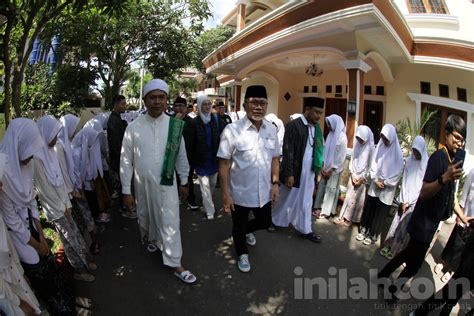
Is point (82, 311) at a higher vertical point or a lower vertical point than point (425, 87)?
lower

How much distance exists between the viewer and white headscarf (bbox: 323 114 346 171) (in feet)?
15.4

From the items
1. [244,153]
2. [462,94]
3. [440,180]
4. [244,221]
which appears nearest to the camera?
[440,180]

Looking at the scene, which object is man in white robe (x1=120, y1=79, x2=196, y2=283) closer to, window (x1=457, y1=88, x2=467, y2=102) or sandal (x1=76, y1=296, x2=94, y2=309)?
sandal (x1=76, y1=296, x2=94, y2=309)

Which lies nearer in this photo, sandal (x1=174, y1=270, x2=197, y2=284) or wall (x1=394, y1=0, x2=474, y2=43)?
sandal (x1=174, y1=270, x2=197, y2=284)

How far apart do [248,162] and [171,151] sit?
0.78m

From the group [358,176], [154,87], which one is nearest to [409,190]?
[358,176]

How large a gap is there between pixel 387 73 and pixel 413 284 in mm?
6849

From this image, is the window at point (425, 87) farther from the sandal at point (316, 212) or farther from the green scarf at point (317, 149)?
the green scarf at point (317, 149)

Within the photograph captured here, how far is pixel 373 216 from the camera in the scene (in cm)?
421

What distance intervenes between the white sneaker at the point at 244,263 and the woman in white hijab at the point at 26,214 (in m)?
1.64

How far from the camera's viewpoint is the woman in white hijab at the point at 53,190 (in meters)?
2.52

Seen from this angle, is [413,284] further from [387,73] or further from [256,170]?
[387,73]

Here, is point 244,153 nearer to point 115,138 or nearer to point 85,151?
point 85,151

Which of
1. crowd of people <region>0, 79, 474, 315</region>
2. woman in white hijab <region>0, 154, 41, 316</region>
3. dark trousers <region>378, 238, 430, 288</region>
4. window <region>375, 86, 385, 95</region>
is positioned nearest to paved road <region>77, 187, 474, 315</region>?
crowd of people <region>0, 79, 474, 315</region>
